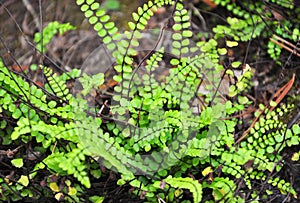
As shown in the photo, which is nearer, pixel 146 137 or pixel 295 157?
pixel 146 137

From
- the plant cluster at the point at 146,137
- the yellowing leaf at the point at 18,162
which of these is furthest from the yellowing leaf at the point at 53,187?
the yellowing leaf at the point at 18,162

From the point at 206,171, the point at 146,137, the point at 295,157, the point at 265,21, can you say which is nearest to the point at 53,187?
the point at 146,137

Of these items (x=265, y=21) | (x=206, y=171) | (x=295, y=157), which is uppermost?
(x=265, y=21)

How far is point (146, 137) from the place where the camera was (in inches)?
80.5

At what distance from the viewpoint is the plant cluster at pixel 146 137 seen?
2.04 metres

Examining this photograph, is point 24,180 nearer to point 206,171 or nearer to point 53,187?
point 53,187

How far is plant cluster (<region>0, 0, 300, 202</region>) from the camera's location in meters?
2.04

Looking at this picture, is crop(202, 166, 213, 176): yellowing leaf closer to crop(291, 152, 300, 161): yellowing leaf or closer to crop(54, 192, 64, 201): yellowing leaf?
crop(291, 152, 300, 161): yellowing leaf

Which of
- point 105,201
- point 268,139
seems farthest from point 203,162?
point 105,201

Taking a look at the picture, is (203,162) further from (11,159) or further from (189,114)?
(11,159)

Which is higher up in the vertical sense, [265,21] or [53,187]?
[265,21]

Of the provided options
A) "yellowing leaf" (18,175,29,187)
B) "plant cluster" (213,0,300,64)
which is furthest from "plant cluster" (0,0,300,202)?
"plant cluster" (213,0,300,64)

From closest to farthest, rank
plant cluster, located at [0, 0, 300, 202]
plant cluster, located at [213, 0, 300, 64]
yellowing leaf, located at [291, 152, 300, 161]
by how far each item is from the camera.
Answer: plant cluster, located at [0, 0, 300, 202] → yellowing leaf, located at [291, 152, 300, 161] → plant cluster, located at [213, 0, 300, 64]

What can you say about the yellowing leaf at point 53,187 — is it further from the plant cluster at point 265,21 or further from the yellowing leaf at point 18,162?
the plant cluster at point 265,21
